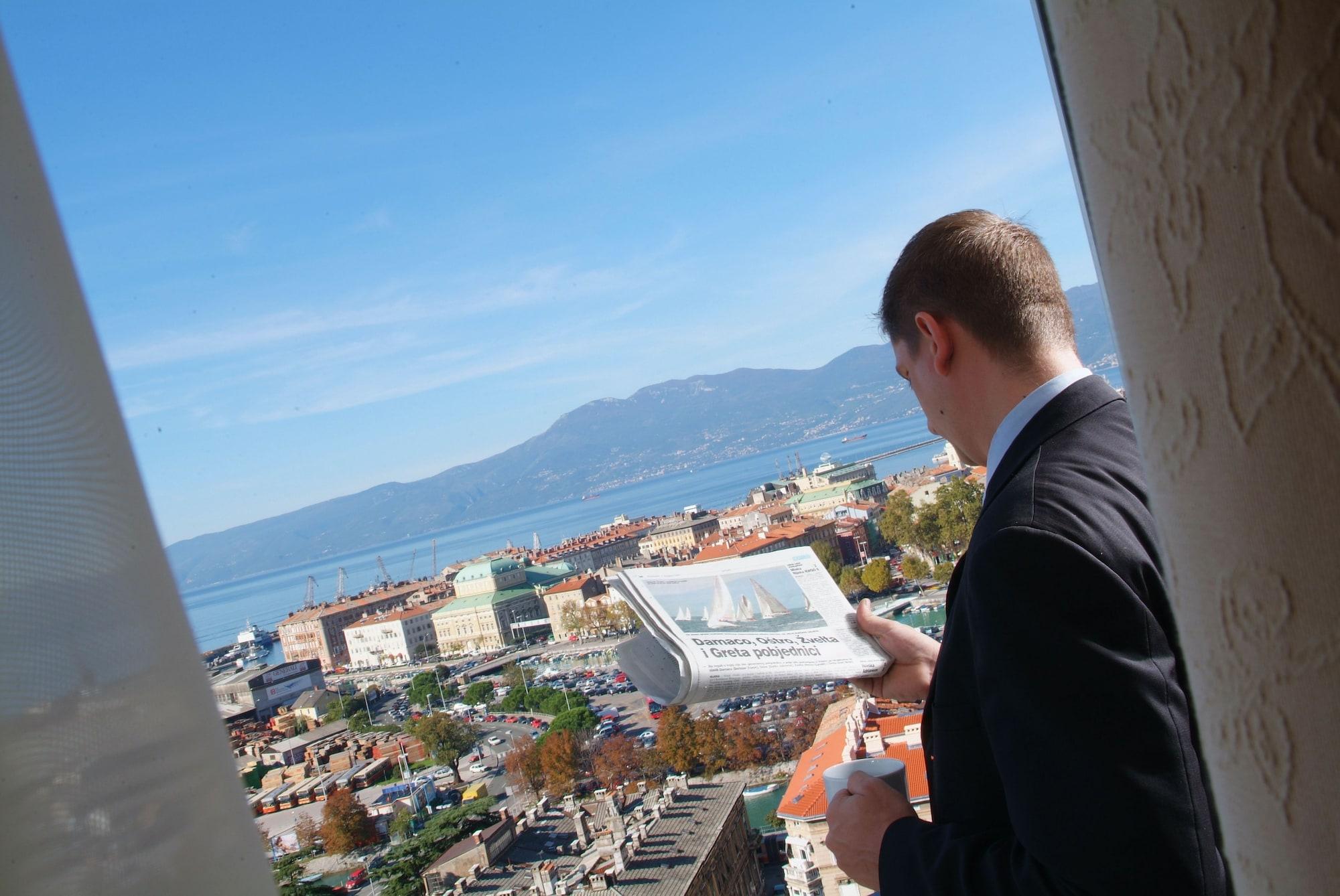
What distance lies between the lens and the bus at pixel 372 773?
15.2 feet

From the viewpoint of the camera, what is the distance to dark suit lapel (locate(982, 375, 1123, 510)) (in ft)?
1.82

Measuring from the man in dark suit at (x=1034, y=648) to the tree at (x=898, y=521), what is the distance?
5.04 meters

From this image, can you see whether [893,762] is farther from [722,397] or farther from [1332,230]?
[722,397]

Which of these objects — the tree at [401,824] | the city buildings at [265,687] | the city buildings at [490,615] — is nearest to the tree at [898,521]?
the tree at [401,824]

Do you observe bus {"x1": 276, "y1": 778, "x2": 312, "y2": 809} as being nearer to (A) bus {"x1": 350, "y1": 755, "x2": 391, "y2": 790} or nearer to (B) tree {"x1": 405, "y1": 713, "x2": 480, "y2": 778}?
(A) bus {"x1": 350, "y1": 755, "x2": 391, "y2": 790}

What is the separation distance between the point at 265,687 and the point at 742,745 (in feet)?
17.8

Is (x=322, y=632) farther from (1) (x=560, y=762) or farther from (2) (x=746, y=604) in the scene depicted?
(2) (x=746, y=604)

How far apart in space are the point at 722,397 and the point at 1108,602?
44840 mm

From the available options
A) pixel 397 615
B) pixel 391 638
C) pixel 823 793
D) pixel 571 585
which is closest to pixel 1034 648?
pixel 823 793

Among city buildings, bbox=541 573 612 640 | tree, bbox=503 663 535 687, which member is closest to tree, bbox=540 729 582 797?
tree, bbox=503 663 535 687

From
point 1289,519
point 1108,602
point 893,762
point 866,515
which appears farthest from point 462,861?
point 866,515

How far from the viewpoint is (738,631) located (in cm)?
79

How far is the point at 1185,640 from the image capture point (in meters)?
0.23

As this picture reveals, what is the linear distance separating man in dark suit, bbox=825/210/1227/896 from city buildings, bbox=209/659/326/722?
7.26 metres
